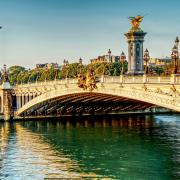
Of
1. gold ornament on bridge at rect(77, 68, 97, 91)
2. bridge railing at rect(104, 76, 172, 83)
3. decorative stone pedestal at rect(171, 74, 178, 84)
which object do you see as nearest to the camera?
decorative stone pedestal at rect(171, 74, 178, 84)

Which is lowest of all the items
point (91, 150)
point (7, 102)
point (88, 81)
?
point (91, 150)

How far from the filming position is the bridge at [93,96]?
33.7 meters

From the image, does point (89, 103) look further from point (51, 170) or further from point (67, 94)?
point (51, 170)

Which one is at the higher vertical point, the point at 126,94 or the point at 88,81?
the point at 88,81

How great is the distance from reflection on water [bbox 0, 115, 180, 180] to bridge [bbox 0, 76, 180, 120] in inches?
109

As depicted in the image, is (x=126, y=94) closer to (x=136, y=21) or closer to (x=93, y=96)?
(x=93, y=96)

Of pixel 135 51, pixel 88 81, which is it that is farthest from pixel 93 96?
pixel 135 51

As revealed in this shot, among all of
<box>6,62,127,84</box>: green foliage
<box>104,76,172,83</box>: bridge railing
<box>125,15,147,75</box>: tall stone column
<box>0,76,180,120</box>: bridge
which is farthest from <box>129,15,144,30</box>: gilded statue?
<box>104,76,172,83</box>: bridge railing

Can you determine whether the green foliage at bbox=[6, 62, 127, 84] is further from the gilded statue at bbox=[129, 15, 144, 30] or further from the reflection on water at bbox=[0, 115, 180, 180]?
the reflection on water at bbox=[0, 115, 180, 180]

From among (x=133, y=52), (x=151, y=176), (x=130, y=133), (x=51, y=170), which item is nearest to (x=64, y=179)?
(x=51, y=170)

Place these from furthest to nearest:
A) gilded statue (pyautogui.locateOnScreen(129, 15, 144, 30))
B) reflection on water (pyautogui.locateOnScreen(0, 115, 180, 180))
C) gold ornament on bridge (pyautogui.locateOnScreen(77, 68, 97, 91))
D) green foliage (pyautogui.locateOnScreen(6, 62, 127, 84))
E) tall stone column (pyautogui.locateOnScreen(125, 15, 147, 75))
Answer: green foliage (pyautogui.locateOnScreen(6, 62, 127, 84))
tall stone column (pyautogui.locateOnScreen(125, 15, 147, 75))
gilded statue (pyautogui.locateOnScreen(129, 15, 144, 30))
gold ornament on bridge (pyautogui.locateOnScreen(77, 68, 97, 91))
reflection on water (pyautogui.locateOnScreen(0, 115, 180, 180))

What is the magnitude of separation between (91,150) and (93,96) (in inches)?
549

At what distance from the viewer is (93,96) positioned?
51.2 metres

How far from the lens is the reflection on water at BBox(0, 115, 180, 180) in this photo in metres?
30.2
